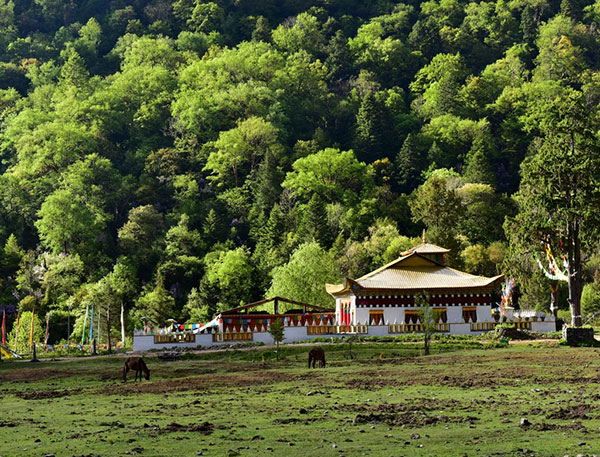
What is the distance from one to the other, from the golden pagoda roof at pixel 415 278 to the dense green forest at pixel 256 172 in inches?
271

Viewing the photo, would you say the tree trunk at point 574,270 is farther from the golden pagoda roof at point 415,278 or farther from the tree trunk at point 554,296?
the tree trunk at point 554,296

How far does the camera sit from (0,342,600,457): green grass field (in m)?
20.7

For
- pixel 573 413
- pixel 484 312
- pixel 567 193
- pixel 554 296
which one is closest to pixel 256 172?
pixel 484 312

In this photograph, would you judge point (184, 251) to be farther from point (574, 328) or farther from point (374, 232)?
point (574, 328)

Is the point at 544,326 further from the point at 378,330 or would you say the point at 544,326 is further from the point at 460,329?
the point at 378,330

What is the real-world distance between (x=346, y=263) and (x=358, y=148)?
2110 inches

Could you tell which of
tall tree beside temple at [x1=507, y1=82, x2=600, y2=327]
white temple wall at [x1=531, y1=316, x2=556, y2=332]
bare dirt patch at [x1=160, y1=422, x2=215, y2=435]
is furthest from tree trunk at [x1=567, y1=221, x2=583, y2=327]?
bare dirt patch at [x1=160, y1=422, x2=215, y2=435]

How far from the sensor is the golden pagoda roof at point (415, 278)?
75062mm

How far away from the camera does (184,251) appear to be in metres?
132

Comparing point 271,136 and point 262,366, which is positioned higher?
point 271,136

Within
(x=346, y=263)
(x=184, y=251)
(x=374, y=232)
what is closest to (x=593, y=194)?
(x=346, y=263)

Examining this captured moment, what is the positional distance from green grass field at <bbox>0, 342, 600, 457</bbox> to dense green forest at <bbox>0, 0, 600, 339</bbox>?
113ft

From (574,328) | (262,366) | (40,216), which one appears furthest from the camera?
(40,216)

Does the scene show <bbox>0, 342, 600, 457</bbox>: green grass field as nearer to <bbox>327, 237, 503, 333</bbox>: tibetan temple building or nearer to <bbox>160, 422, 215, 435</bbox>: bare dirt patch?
<bbox>160, 422, 215, 435</bbox>: bare dirt patch
